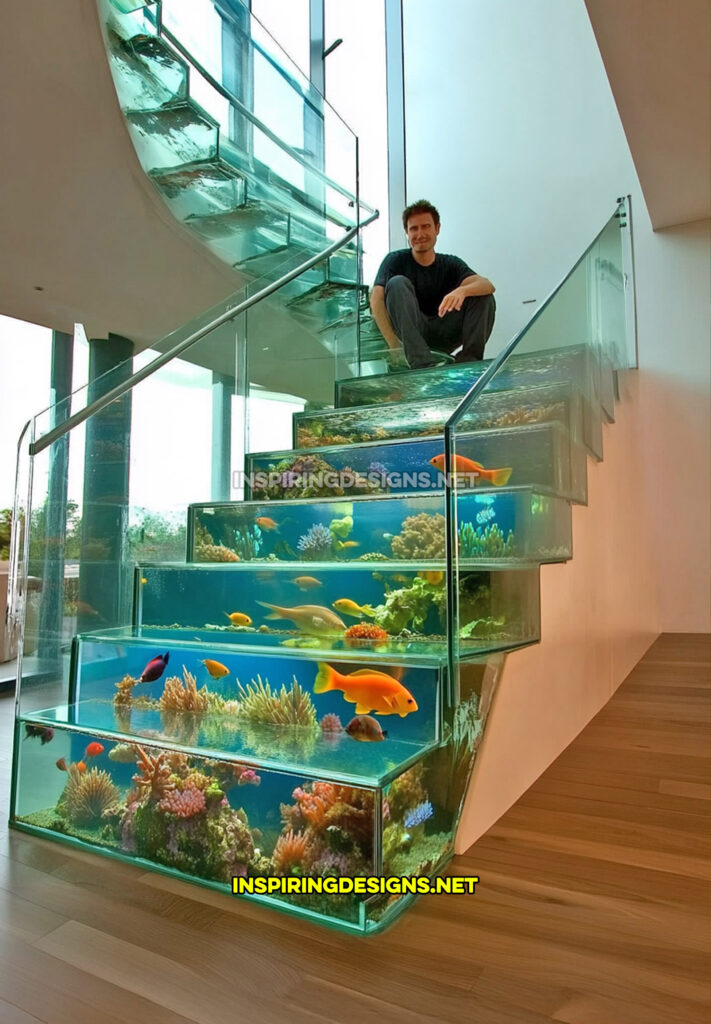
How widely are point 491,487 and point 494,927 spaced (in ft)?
3.25

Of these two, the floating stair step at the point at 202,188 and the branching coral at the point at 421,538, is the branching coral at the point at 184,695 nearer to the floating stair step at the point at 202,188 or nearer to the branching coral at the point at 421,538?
the branching coral at the point at 421,538

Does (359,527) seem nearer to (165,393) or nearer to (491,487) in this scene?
(491,487)

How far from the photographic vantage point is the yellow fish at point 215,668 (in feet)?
6.16

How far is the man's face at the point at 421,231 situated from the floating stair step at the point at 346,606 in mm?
2033

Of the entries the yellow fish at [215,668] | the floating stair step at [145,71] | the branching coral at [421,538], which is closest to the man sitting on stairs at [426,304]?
the floating stair step at [145,71]

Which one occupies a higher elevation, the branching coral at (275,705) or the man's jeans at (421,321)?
the man's jeans at (421,321)

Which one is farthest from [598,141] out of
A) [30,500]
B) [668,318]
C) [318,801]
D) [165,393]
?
[318,801]

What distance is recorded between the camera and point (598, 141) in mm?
4508

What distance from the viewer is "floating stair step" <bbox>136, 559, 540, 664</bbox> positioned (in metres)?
1.65

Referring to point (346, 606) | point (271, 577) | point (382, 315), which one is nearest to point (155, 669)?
point (271, 577)

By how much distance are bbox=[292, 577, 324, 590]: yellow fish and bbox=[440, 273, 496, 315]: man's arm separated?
1.72 metres

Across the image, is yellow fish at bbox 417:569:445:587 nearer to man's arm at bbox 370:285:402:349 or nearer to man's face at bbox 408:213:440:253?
man's arm at bbox 370:285:402:349

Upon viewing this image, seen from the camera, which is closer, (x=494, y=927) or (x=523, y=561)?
(x=494, y=927)

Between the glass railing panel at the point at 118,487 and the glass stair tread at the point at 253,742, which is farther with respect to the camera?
the glass railing panel at the point at 118,487
